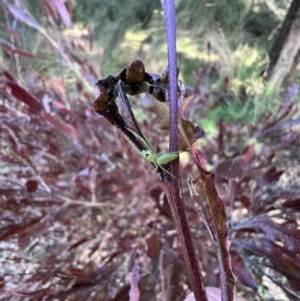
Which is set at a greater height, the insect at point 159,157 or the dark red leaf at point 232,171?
the dark red leaf at point 232,171

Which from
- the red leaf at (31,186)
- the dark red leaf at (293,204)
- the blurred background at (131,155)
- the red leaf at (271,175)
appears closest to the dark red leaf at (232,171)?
the blurred background at (131,155)

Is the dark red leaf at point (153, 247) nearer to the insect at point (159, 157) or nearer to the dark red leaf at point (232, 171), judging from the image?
the dark red leaf at point (232, 171)

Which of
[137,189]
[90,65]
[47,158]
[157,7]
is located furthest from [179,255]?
[157,7]

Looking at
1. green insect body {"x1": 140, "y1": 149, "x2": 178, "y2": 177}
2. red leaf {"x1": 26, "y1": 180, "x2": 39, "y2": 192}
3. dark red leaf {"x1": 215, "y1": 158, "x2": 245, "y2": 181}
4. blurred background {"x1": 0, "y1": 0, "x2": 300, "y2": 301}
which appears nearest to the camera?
green insect body {"x1": 140, "y1": 149, "x2": 178, "y2": 177}

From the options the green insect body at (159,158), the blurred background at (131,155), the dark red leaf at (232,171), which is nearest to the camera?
the green insect body at (159,158)

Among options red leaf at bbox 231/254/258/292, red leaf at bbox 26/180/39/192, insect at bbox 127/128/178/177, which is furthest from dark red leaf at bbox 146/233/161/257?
insect at bbox 127/128/178/177

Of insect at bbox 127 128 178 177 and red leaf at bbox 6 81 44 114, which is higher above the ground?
red leaf at bbox 6 81 44 114

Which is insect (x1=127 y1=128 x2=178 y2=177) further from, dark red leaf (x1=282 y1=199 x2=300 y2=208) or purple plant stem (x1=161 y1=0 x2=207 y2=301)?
dark red leaf (x1=282 y1=199 x2=300 y2=208)

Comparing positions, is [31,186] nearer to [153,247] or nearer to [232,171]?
[153,247]

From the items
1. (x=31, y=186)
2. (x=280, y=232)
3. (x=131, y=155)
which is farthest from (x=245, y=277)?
(x=131, y=155)
